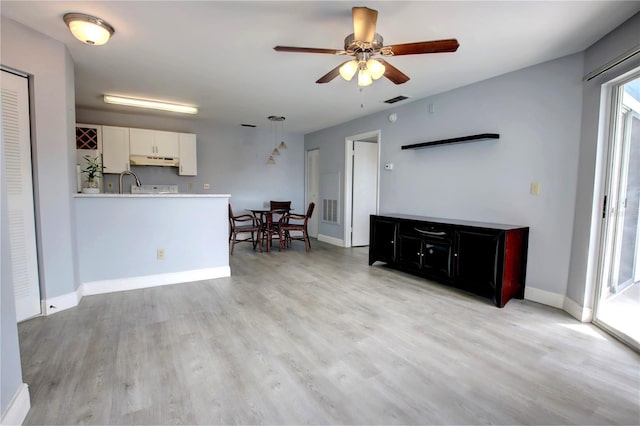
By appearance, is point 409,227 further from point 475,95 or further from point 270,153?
point 270,153

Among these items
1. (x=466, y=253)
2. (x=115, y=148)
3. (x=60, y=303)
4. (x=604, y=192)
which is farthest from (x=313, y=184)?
(x=604, y=192)

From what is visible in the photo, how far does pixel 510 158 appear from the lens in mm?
3307

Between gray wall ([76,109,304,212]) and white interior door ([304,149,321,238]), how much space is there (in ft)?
0.59

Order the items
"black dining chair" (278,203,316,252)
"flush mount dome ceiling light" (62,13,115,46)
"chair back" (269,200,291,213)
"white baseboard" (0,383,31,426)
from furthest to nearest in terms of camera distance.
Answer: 1. "chair back" (269,200,291,213)
2. "black dining chair" (278,203,316,252)
3. "flush mount dome ceiling light" (62,13,115,46)
4. "white baseboard" (0,383,31,426)

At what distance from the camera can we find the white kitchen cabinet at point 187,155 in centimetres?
553

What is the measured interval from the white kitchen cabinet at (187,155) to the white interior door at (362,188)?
300 centimetres

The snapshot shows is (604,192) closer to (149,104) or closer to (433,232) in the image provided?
(433,232)

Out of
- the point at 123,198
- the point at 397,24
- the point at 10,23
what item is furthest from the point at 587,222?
the point at 10,23

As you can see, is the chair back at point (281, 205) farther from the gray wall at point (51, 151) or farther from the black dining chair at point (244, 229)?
the gray wall at point (51, 151)

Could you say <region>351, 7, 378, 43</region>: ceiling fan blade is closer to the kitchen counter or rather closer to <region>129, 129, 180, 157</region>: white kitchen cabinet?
the kitchen counter

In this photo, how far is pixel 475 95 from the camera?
142 inches

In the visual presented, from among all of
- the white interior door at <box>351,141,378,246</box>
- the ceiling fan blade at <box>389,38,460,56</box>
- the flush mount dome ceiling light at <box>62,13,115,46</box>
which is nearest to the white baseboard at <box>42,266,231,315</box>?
the flush mount dome ceiling light at <box>62,13,115,46</box>

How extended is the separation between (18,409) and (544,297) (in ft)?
13.2

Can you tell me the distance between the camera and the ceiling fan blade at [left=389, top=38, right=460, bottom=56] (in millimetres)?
1992
